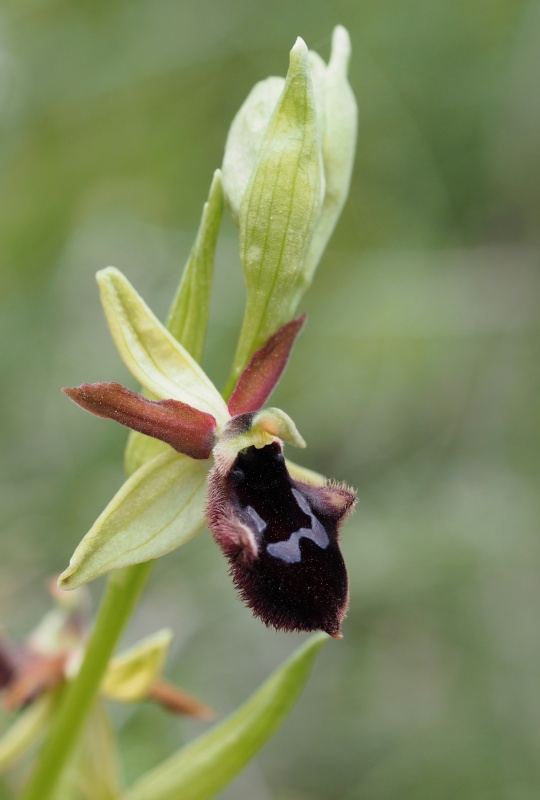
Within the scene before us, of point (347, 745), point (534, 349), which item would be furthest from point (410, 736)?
point (534, 349)

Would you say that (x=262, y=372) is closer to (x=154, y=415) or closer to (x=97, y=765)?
(x=154, y=415)

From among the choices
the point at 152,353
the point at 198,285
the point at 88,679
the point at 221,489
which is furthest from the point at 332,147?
the point at 88,679

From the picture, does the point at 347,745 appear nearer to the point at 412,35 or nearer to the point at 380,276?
the point at 380,276

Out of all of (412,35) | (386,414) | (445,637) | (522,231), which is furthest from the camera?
(522,231)

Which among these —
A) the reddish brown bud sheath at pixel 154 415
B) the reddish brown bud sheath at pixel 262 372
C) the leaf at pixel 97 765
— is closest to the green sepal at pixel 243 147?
the reddish brown bud sheath at pixel 262 372

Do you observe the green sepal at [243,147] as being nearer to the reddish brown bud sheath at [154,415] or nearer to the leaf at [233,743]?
the reddish brown bud sheath at [154,415]

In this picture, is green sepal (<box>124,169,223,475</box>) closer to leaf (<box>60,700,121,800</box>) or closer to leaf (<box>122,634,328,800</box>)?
leaf (<box>122,634,328,800</box>)

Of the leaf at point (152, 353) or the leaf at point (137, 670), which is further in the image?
the leaf at point (137, 670)

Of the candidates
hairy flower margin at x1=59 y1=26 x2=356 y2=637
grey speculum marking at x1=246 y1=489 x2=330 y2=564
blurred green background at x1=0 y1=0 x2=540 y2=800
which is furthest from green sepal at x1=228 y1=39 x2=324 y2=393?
blurred green background at x1=0 y1=0 x2=540 y2=800
